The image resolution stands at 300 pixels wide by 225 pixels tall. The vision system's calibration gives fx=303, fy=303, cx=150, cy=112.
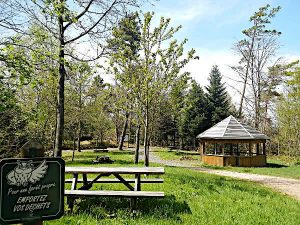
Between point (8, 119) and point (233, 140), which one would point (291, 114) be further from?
point (8, 119)

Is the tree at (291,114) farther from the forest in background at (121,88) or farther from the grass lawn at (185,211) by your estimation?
the grass lawn at (185,211)

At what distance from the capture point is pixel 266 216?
6625 millimetres

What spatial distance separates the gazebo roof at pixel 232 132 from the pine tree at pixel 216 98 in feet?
36.9

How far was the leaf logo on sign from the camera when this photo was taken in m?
2.47

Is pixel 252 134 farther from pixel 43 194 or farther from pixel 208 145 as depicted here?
pixel 43 194

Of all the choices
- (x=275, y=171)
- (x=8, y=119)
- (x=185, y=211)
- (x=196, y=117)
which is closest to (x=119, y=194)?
(x=185, y=211)

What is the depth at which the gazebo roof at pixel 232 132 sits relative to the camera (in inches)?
1113

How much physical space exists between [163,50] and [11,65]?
1108 centimetres

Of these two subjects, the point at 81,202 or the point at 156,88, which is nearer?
the point at 81,202

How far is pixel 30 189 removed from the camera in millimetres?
2523

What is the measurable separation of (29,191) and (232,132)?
27936 millimetres

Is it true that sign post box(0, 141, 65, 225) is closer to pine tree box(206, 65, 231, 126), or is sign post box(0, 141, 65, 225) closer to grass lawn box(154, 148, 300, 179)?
grass lawn box(154, 148, 300, 179)

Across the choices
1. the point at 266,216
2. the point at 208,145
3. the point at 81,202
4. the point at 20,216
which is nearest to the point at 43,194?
the point at 20,216

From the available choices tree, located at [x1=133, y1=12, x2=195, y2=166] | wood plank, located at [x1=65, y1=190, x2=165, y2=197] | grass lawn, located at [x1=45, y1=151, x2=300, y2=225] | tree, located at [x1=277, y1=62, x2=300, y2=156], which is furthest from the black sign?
tree, located at [x1=277, y1=62, x2=300, y2=156]
